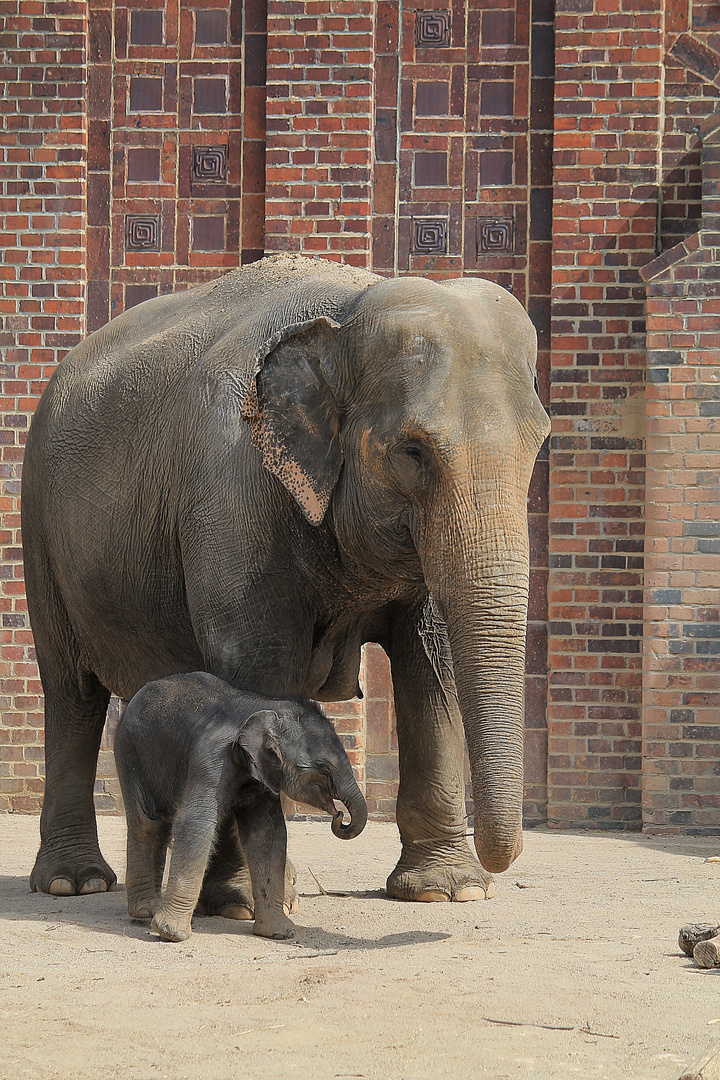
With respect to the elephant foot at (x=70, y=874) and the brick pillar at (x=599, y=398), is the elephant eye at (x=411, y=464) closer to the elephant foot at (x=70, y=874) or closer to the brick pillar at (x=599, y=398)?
the elephant foot at (x=70, y=874)

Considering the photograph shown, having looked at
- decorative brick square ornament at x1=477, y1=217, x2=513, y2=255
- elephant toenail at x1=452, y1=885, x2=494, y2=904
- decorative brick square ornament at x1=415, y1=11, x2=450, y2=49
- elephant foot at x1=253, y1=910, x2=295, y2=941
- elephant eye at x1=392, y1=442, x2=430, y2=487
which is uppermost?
decorative brick square ornament at x1=415, y1=11, x2=450, y2=49

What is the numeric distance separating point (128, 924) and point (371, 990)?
142 centimetres

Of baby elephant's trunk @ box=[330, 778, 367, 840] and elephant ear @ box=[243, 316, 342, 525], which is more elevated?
elephant ear @ box=[243, 316, 342, 525]

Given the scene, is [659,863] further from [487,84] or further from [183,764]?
[487,84]

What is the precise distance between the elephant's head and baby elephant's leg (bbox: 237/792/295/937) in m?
0.72

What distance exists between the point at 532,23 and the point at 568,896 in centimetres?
512

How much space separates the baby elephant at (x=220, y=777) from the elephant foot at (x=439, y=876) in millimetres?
870

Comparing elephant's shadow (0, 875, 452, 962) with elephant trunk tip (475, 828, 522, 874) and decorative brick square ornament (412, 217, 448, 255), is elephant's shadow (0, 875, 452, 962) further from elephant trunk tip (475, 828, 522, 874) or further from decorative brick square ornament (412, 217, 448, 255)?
decorative brick square ornament (412, 217, 448, 255)

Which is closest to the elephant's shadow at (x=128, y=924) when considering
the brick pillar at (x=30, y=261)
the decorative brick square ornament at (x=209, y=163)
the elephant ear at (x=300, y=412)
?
the elephant ear at (x=300, y=412)

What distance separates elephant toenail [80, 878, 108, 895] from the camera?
5.96 meters

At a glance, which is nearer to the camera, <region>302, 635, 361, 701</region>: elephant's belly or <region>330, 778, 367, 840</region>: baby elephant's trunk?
<region>330, 778, 367, 840</region>: baby elephant's trunk

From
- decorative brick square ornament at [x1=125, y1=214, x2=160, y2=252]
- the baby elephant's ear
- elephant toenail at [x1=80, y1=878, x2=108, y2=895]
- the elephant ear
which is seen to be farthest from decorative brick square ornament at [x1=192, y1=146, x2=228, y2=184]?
the baby elephant's ear

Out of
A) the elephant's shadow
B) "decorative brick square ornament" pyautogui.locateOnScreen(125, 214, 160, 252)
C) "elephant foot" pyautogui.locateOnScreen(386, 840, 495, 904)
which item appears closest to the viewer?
the elephant's shadow

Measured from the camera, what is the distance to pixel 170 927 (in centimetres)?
462
